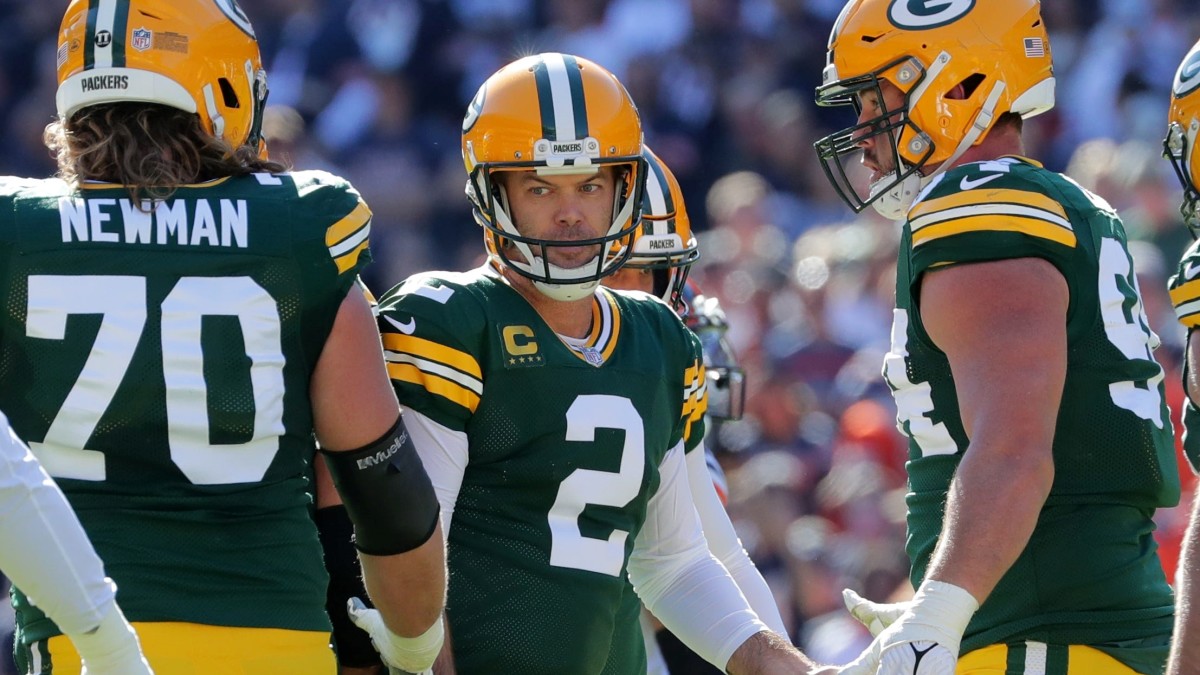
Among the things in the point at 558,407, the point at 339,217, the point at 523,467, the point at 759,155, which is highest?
the point at 339,217

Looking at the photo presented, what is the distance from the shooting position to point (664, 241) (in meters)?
4.66

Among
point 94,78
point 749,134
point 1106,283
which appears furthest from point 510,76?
point 749,134

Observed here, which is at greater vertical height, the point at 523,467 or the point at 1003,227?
the point at 1003,227

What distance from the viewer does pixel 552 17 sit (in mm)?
10758

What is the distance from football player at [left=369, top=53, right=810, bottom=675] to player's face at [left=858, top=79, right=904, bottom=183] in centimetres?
48

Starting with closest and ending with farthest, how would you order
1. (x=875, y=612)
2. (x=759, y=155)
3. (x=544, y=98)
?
1. (x=875, y=612)
2. (x=544, y=98)
3. (x=759, y=155)

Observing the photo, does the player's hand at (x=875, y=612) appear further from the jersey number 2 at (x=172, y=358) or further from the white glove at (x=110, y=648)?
the white glove at (x=110, y=648)

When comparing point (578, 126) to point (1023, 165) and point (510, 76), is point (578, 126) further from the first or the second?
point (1023, 165)

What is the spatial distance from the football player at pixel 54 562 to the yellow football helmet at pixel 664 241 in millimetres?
2482

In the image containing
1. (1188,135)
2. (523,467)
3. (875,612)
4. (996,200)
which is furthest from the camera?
(1188,135)

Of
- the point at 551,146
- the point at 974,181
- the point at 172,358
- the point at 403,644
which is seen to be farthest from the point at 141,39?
→ the point at 974,181

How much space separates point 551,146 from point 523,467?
26.9 inches

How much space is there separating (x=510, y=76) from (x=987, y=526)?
4.81 feet

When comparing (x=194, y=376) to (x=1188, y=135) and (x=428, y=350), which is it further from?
(x=1188, y=135)
